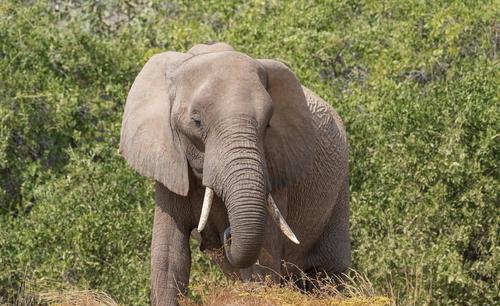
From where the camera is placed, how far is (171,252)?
397 inches

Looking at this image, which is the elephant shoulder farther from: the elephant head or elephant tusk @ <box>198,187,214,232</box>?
elephant tusk @ <box>198,187,214,232</box>

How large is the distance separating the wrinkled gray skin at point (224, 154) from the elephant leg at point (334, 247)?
479 mm

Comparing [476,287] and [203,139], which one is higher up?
[203,139]

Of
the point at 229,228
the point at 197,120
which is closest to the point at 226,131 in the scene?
the point at 197,120

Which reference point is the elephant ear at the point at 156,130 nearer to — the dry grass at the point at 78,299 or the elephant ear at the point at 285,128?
the elephant ear at the point at 285,128

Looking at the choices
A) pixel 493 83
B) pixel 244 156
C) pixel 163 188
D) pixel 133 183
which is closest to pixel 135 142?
pixel 163 188

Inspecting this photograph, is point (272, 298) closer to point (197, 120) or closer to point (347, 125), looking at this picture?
point (197, 120)

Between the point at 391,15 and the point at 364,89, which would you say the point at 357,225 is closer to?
the point at 364,89

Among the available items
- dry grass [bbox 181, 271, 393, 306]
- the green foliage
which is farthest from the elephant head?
the green foliage

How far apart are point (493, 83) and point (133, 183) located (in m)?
2.92

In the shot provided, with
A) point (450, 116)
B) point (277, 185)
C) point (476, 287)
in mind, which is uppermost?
point (277, 185)

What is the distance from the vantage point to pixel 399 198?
1345cm

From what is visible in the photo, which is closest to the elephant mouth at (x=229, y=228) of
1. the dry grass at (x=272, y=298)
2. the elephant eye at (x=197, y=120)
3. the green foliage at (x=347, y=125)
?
the dry grass at (x=272, y=298)

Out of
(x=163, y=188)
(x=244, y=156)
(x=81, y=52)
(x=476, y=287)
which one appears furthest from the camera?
(x=81, y=52)
